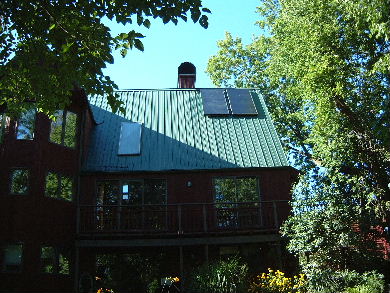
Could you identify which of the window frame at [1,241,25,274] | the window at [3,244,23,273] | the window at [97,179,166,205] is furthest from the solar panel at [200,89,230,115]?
the window at [3,244,23,273]

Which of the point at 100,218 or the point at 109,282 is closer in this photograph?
the point at 109,282

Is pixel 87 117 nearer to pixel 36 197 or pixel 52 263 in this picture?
pixel 36 197

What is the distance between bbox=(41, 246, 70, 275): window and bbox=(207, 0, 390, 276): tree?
8734 millimetres

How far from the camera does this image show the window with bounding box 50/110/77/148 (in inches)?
716

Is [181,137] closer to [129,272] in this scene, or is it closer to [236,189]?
[236,189]

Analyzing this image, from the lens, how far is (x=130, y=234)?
1736 cm

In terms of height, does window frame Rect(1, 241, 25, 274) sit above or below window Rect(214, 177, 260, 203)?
below

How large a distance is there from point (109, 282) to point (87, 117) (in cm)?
Answer: 762

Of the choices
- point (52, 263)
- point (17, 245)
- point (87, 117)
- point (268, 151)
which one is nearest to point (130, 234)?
point (52, 263)

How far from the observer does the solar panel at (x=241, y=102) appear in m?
22.5

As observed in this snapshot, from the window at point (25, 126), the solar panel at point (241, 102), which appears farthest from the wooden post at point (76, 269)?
the solar panel at point (241, 102)

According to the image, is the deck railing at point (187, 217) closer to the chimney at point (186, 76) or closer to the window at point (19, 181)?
the window at point (19, 181)

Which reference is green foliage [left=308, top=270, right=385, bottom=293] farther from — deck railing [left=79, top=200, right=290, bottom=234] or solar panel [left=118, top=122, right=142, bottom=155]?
solar panel [left=118, top=122, right=142, bottom=155]

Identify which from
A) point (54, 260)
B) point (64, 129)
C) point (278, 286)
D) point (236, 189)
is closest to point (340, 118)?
point (236, 189)
